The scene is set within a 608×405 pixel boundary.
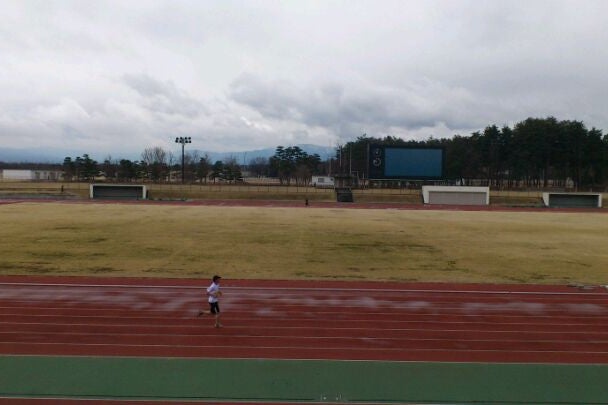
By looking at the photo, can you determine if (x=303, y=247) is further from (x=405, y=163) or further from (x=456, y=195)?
(x=456, y=195)

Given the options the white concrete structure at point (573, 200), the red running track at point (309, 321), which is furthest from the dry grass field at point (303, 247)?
the white concrete structure at point (573, 200)

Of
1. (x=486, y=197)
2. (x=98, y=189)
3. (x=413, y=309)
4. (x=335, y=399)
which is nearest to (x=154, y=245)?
(x=413, y=309)

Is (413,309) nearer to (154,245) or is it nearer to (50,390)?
(50,390)

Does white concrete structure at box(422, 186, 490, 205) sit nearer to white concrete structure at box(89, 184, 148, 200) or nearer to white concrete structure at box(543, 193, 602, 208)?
white concrete structure at box(543, 193, 602, 208)

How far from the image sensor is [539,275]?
1814 cm

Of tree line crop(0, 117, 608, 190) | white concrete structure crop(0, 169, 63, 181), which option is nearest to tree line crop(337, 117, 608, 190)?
tree line crop(0, 117, 608, 190)

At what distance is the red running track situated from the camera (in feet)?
33.4

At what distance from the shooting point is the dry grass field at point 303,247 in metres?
18.1

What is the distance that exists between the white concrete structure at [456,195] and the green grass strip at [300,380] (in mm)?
48801

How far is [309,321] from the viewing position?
12250 millimetres

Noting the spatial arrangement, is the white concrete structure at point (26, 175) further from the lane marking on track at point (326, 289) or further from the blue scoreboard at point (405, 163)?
the lane marking on track at point (326, 289)

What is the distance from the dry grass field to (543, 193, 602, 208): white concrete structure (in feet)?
68.2

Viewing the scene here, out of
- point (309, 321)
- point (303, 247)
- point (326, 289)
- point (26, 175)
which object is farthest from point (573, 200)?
point (26, 175)

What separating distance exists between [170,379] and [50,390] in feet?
5.92
